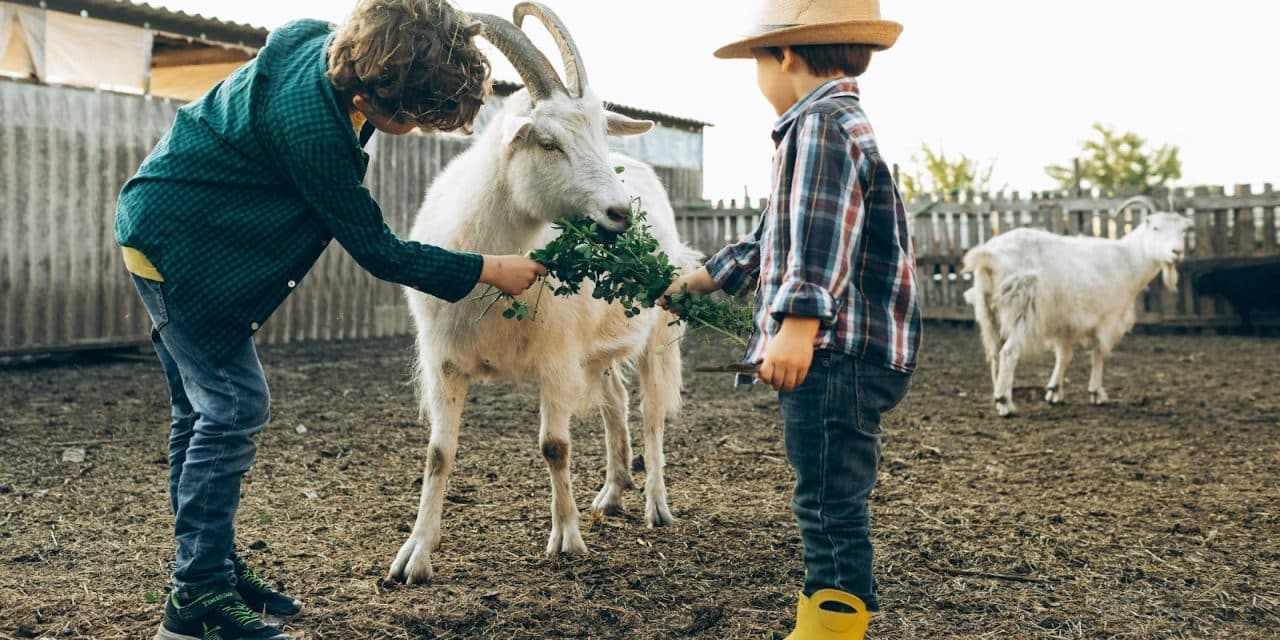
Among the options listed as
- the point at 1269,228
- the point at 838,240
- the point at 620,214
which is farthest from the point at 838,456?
the point at 1269,228

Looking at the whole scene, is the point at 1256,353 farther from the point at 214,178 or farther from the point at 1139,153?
the point at 1139,153

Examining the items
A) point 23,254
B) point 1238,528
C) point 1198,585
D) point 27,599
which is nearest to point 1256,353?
point 1238,528

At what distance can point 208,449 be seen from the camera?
8.87 feet

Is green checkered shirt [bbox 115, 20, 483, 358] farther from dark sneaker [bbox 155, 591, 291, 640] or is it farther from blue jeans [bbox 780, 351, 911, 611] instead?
blue jeans [bbox 780, 351, 911, 611]

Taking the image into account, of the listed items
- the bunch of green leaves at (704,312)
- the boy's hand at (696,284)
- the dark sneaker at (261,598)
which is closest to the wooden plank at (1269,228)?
the bunch of green leaves at (704,312)

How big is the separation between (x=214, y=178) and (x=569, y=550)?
6.54 feet

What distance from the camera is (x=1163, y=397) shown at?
8.09 m

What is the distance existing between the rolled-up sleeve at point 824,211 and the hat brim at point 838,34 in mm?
223

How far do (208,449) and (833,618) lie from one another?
1.66m

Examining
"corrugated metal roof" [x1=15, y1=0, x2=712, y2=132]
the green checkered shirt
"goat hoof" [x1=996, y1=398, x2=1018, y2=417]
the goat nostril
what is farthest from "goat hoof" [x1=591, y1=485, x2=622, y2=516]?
"corrugated metal roof" [x1=15, y1=0, x2=712, y2=132]

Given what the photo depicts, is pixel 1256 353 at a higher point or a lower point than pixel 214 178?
lower

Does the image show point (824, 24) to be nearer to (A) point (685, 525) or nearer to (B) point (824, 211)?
(B) point (824, 211)

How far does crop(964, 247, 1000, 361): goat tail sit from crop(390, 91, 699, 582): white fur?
461 cm

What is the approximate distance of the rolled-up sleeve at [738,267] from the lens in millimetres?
2807
